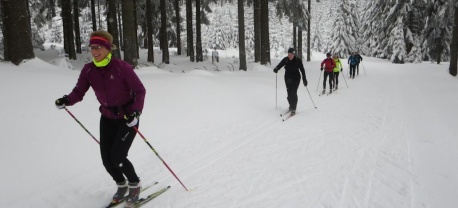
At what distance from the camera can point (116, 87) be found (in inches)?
155

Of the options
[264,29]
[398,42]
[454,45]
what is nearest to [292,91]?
[264,29]

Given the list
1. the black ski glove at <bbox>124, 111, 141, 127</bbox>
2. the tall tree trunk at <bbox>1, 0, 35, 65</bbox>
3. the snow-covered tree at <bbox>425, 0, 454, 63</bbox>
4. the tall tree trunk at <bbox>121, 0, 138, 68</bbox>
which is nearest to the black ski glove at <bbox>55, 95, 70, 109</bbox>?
the black ski glove at <bbox>124, 111, 141, 127</bbox>

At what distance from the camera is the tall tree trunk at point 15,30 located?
8.42 meters

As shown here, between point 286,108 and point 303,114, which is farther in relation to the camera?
point 286,108

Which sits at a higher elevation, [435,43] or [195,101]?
[435,43]

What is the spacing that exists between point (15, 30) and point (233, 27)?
76.5 metres

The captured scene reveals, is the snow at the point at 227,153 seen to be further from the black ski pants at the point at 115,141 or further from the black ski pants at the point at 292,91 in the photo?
the black ski pants at the point at 115,141

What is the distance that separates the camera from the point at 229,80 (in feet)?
47.6

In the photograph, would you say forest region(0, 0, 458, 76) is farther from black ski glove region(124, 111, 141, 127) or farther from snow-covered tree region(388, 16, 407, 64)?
black ski glove region(124, 111, 141, 127)

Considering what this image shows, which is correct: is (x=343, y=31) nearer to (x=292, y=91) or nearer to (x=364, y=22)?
(x=364, y=22)

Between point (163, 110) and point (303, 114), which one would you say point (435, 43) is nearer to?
point (303, 114)

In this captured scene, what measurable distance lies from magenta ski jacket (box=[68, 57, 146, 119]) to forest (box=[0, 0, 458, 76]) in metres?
6.22

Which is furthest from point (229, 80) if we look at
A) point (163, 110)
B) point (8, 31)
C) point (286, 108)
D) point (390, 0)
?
point (390, 0)

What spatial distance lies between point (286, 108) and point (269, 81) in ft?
17.2
